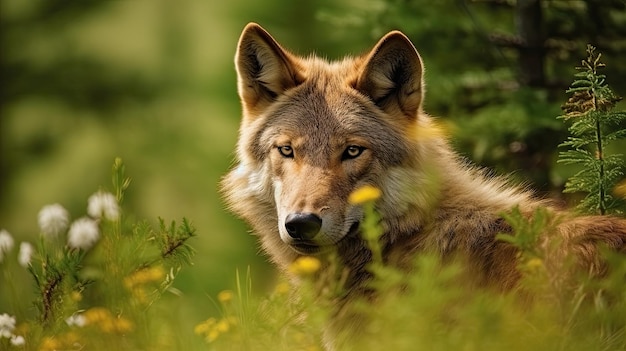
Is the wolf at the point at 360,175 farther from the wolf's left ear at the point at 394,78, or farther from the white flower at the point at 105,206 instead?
the white flower at the point at 105,206

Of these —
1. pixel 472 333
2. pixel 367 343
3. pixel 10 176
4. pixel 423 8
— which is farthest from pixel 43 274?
pixel 10 176

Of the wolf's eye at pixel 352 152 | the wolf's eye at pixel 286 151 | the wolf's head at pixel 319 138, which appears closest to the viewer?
the wolf's head at pixel 319 138

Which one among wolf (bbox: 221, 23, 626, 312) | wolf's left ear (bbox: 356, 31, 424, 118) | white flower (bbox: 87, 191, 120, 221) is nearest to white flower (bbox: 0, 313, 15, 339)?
white flower (bbox: 87, 191, 120, 221)

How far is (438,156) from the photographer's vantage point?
16.9ft

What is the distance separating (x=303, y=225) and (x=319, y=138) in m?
0.61

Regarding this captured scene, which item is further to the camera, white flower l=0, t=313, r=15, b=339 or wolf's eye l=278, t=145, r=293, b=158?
wolf's eye l=278, t=145, r=293, b=158

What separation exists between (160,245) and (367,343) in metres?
1.12

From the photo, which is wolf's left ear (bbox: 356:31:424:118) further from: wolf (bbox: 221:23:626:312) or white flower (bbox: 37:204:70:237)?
white flower (bbox: 37:204:70:237)

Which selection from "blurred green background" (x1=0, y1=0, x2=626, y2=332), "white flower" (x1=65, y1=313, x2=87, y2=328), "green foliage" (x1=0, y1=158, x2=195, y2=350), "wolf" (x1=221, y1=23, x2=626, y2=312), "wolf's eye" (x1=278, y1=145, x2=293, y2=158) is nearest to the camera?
"green foliage" (x1=0, y1=158, x2=195, y2=350)

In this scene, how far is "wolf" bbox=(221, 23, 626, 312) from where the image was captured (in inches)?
179

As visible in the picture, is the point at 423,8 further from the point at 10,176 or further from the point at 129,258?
the point at 10,176

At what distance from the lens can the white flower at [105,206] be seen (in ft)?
12.1

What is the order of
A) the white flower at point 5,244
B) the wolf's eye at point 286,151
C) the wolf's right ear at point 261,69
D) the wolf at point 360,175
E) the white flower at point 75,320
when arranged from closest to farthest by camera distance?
1. the white flower at point 75,320
2. the white flower at point 5,244
3. the wolf at point 360,175
4. the wolf's eye at point 286,151
5. the wolf's right ear at point 261,69

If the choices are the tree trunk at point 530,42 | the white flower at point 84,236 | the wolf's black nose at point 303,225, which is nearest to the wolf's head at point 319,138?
the wolf's black nose at point 303,225
